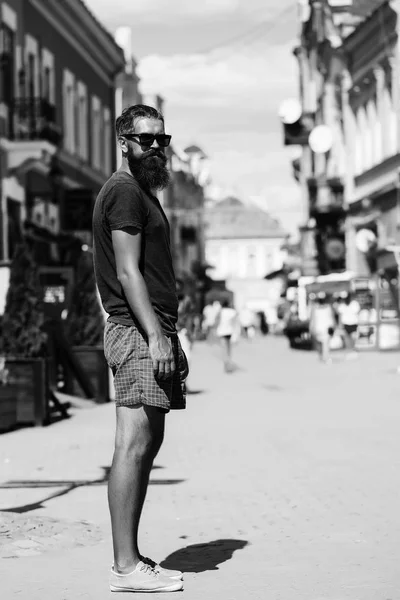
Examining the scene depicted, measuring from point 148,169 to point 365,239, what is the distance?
1570 inches

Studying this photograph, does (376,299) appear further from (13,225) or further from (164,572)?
(164,572)

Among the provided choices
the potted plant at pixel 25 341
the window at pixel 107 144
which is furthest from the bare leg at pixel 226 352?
the window at pixel 107 144

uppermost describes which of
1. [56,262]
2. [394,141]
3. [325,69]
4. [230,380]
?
[325,69]

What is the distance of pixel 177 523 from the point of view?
7992 millimetres

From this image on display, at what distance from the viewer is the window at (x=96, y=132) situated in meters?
45.6

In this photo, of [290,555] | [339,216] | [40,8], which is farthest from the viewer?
[339,216]

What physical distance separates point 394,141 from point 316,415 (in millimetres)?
27857

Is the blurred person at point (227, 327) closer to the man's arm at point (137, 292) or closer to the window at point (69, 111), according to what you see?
the window at point (69, 111)

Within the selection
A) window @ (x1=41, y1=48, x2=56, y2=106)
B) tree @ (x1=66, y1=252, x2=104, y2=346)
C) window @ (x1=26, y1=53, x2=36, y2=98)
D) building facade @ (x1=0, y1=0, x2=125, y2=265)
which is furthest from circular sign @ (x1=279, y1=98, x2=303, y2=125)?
tree @ (x1=66, y1=252, x2=104, y2=346)

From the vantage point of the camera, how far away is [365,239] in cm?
4556

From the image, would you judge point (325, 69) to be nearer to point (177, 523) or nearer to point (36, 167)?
point (36, 167)

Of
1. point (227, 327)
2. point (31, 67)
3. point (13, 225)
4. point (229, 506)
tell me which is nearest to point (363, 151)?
point (31, 67)

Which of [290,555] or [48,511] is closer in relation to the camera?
[290,555]

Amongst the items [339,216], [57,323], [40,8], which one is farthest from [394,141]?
[57,323]
